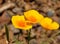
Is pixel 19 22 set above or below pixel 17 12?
above

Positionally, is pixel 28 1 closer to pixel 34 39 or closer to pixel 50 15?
pixel 50 15

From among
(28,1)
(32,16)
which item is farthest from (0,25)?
(32,16)

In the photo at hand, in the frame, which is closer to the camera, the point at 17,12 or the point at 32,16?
the point at 32,16

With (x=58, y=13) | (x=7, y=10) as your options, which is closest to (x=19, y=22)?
(x=7, y=10)

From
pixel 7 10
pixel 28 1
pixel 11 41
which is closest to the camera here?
pixel 11 41

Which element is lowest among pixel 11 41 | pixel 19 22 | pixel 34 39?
pixel 34 39

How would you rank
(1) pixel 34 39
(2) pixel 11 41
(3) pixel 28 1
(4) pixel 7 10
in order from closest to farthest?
(2) pixel 11 41
(1) pixel 34 39
(4) pixel 7 10
(3) pixel 28 1

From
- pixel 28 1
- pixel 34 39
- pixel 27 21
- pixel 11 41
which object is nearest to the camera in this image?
pixel 27 21

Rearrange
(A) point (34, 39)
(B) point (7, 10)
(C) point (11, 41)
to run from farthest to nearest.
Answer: (B) point (7, 10), (A) point (34, 39), (C) point (11, 41)

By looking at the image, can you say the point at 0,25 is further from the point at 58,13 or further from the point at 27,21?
the point at 27,21
